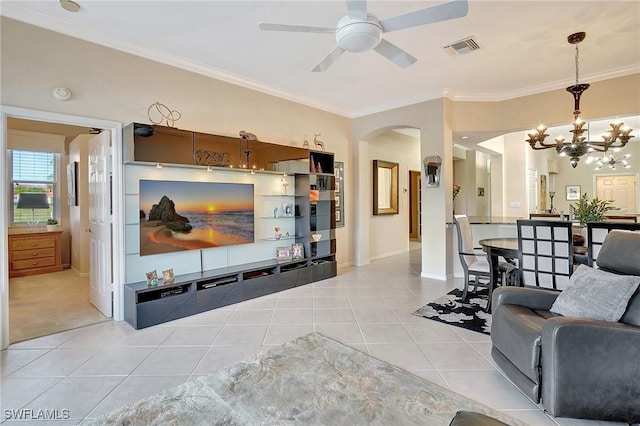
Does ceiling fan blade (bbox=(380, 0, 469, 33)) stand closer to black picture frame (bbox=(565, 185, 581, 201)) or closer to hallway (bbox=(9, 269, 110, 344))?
hallway (bbox=(9, 269, 110, 344))

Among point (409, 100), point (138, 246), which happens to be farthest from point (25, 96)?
point (409, 100)

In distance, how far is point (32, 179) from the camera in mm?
6125

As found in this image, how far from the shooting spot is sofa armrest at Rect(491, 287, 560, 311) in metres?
2.43

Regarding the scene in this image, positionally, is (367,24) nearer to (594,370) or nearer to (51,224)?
(594,370)

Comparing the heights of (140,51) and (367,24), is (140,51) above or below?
above

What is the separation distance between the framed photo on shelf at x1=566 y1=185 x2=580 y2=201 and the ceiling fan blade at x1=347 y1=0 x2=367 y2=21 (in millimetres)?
12107

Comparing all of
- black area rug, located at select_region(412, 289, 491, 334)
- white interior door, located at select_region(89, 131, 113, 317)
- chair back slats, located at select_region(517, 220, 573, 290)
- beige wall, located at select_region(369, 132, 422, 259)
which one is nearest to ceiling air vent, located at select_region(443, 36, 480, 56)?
chair back slats, located at select_region(517, 220, 573, 290)

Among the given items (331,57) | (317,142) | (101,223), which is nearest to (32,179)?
(101,223)

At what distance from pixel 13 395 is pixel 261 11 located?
12.0 feet

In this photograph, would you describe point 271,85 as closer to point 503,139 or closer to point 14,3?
point 14,3

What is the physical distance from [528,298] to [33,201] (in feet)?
26.4

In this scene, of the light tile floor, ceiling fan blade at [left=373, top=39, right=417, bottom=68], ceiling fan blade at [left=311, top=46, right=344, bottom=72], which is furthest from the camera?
ceiling fan blade at [left=311, top=46, right=344, bottom=72]

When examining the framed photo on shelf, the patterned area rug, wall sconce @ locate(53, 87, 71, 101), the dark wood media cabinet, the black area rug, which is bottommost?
the patterned area rug

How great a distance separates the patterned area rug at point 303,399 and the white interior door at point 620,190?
11.7 m
